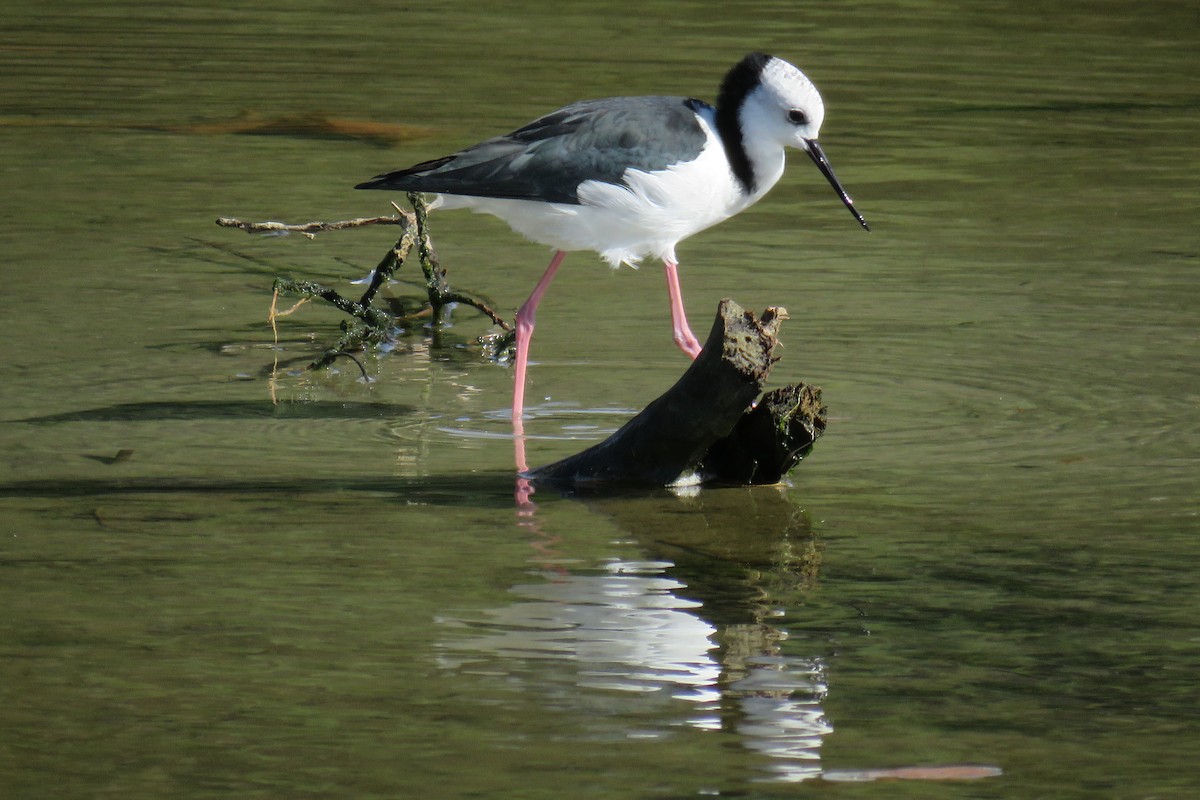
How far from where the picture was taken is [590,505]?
21.8ft

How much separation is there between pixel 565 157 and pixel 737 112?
75 cm

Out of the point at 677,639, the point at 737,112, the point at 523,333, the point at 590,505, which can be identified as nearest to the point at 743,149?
the point at 737,112

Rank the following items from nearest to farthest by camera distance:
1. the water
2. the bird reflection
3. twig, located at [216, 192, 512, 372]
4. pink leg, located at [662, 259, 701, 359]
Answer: the water < the bird reflection < pink leg, located at [662, 259, 701, 359] < twig, located at [216, 192, 512, 372]

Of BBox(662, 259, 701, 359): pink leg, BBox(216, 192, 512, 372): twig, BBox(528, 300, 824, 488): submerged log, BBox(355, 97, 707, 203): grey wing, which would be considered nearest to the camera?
BBox(528, 300, 824, 488): submerged log

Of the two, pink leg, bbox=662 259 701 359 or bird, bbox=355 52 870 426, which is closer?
bird, bbox=355 52 870 426

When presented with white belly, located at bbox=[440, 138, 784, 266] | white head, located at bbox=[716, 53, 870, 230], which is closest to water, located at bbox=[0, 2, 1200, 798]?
white belly, located at bbox=[440, 138, 784, 266]

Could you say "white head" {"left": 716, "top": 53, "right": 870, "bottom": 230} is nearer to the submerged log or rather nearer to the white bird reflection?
the submerged log

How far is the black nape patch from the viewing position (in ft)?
26.2

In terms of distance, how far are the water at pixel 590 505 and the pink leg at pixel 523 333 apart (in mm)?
147

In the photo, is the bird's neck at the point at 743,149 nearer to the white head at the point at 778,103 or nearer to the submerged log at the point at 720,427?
the white head at the point at 778,103

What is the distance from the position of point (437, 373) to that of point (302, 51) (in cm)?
978

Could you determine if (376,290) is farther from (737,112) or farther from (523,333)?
(737,112)

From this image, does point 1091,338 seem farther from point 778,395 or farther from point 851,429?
point 778,395

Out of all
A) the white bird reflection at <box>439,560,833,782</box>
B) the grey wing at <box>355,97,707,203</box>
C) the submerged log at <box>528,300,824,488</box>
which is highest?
the grey wing at <box>355,97,707,203</box>
